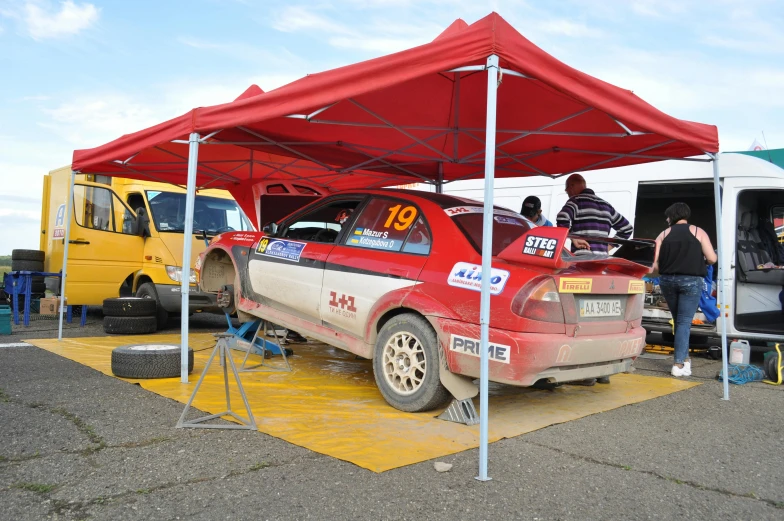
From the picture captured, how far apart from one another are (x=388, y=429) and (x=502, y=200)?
694 cm

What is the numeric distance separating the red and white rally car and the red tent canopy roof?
97cm

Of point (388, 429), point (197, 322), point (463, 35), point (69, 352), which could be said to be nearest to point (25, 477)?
point (388, 429)

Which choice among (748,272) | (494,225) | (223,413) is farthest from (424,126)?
(748,272)

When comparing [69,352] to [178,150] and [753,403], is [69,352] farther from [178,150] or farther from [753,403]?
[753,403]

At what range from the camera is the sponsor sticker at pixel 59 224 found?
31.3ft

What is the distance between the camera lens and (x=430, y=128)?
589cm

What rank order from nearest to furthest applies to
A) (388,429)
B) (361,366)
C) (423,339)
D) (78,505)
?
(78,505), (388,429), (423,339), (361,366)

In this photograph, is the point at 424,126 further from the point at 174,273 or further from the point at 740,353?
the point at 174,273

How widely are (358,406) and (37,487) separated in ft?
7.38

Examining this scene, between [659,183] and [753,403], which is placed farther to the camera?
[659,183]

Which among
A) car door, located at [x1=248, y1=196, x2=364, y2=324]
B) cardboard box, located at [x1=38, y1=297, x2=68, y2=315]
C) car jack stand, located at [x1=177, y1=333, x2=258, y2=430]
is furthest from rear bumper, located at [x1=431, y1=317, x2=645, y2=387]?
cardboard box, located at [x1=38, y1=297, x2=68, y2=315]

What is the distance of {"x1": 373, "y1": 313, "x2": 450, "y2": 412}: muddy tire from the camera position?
4.26 m

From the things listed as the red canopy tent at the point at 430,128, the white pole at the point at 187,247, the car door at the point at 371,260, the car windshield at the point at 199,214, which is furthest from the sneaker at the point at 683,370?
the car windshield at the point at 199,214

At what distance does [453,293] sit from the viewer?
4172 millimetres
